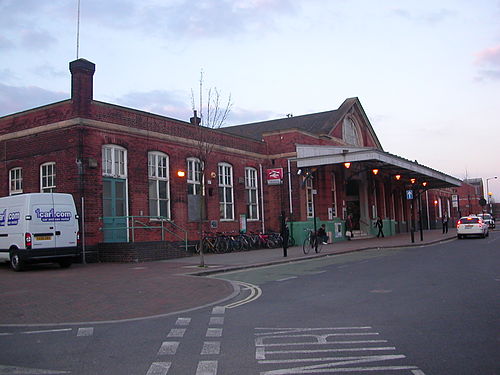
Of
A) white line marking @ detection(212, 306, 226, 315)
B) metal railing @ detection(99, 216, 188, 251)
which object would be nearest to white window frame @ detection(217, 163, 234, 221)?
metal railing @ detection(99, 216, 188, 251)

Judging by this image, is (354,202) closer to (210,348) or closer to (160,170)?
(160,170)

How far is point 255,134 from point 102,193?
21434 mm

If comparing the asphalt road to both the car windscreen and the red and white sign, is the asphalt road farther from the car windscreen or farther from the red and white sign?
the car windscreen

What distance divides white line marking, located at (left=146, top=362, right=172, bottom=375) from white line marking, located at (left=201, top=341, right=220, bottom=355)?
0.60 meters

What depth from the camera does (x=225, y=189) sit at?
27328 millimetres

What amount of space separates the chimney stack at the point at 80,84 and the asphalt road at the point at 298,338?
12050 millimetres

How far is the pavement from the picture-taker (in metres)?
8.89

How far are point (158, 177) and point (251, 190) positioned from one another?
→ 26.6ft

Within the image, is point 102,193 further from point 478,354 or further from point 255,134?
point 255,134

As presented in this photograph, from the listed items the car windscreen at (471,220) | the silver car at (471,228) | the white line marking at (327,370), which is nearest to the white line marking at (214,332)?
the white line marking at (327,370)

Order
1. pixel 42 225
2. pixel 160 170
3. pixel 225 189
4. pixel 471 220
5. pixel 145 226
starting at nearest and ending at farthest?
1. pixel 42 225
2. pixel 145 226
3. pixel 160 170
4. pixel 225 189
5. pixel 471 220

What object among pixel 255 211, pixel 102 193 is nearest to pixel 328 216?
pixel 255 211

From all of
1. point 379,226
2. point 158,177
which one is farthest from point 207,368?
point 379,226

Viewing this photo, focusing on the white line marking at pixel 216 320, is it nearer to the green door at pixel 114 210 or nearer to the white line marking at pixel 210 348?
the white line marking at pixel 210 348
